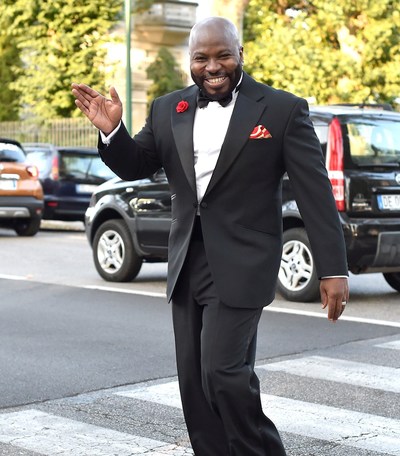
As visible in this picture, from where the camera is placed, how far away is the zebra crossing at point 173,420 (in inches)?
225

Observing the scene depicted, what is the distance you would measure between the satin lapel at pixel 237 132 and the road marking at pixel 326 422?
5.89 ft

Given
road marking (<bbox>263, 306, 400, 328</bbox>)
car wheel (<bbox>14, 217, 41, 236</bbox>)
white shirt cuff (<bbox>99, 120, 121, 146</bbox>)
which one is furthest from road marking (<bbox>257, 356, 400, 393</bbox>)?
car wheel (<bbox>14, 217, 41, 236</bbox>)

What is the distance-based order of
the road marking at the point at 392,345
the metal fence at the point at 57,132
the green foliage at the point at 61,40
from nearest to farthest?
the road marking at the point at 392,345, the metal fence at the point at 57,132, the green foliage at the point at 61,40

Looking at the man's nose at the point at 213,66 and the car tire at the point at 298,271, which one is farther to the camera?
the car tire at the point at 298,271

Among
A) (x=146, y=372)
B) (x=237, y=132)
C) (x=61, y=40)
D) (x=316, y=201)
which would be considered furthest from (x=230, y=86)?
(x=61, y=40)

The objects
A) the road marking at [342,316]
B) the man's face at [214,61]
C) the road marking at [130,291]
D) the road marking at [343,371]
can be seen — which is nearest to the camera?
the man's face at [214,61]

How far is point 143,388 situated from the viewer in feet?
23.6

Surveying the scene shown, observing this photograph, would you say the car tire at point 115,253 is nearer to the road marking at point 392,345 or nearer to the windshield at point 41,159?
the road marking at point 392,345

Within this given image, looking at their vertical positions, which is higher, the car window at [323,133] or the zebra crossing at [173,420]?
the car window at [323,133]

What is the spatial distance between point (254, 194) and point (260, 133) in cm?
22

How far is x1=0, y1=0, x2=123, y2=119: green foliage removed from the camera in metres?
37.2

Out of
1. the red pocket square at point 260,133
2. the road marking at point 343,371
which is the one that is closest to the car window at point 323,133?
the road marking at point 343,371

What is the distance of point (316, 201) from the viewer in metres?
4.54

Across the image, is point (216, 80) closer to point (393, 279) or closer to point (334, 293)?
point (334, 293)
